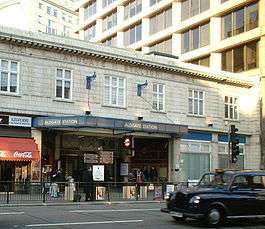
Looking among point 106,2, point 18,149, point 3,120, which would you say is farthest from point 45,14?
point 18,149

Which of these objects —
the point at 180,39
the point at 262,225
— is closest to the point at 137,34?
the point at 180,39

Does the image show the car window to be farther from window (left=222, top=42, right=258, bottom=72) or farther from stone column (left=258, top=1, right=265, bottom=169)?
window (left=222, top=42, right=258, bottom=72)

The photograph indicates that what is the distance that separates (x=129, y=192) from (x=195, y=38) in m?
29.1

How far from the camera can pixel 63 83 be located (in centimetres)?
3069

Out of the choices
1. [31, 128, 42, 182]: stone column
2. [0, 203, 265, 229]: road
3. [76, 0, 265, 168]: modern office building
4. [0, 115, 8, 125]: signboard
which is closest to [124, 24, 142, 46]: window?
[76, 0, 265, 168]: modern office building

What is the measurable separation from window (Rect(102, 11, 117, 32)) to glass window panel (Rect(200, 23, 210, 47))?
17.8 meters

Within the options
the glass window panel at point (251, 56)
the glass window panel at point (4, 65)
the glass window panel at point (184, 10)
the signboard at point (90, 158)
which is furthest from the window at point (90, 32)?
the glass window panel at point (4, 65)

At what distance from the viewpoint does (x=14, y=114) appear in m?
28.2

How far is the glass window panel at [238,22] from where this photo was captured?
150 ft

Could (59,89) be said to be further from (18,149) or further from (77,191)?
(77,191)

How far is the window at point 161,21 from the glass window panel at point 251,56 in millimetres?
11909

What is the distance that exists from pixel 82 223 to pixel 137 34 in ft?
156

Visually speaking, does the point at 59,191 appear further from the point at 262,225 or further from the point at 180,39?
the point at 180,39

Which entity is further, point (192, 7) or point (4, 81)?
point (192, 7)
